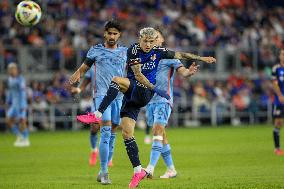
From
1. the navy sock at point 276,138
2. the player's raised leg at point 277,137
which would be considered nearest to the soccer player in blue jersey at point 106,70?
the player's raised leg at point 277,137

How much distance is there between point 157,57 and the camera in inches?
554

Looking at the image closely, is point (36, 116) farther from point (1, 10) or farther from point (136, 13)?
point (136, 13)

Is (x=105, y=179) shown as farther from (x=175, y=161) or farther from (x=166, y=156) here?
(x=175, y=161)

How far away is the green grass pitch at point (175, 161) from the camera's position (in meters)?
14.2

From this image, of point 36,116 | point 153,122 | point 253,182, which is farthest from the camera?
point 36,116

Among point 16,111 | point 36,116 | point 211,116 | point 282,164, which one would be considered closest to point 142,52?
point 282,164

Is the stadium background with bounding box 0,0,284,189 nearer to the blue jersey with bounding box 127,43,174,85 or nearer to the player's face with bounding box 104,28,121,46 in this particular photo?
the player's face with bounding box 104,28,121,46

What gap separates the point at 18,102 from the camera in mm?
27719

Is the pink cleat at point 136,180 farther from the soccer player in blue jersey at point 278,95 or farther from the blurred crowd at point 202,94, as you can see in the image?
the blurred crowd at point 202,94

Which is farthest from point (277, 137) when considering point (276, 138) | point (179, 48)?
point (179, 48)

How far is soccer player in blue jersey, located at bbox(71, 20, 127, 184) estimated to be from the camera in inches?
574

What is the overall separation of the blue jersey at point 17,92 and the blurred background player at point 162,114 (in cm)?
1156

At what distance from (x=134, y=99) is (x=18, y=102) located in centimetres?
1465

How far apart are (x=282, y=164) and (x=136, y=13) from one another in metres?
23.0
